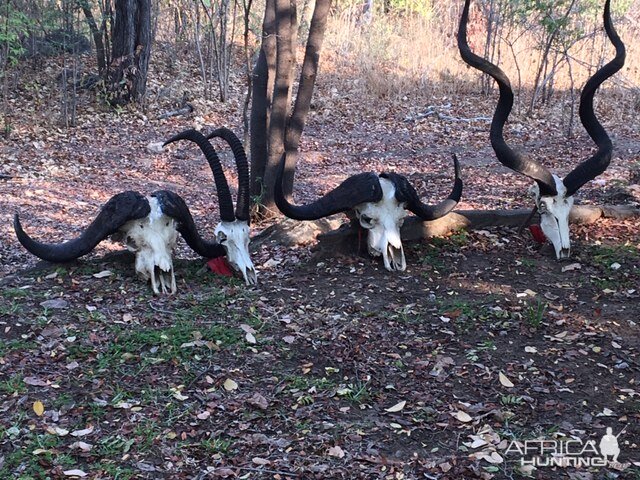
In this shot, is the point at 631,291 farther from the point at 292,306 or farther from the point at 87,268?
the point at 87,268

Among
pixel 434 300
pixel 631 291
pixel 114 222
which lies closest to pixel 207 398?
pixel 114 222

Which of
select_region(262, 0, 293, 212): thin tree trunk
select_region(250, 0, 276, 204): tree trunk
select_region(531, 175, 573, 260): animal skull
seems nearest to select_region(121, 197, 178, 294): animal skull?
select_region(262, 0, 293, 212): thin tree trunk

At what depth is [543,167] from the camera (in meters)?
6.29

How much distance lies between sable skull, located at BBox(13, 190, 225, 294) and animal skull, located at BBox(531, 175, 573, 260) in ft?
10.7

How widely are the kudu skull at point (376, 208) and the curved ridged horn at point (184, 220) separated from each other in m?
0.73

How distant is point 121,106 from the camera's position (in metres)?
13.4

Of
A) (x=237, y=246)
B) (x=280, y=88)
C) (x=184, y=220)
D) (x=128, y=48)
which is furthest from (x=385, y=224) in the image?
(x=128, y=48)

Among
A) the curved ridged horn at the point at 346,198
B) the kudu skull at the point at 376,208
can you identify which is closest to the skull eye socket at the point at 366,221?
the kudu skull at the point at 376,208

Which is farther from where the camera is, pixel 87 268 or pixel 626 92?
pixel 626 92

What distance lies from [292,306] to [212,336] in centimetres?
85

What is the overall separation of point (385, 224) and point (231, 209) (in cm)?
137

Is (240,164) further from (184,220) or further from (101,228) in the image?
(101,228)

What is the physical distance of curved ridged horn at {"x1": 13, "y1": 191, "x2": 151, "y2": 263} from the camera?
5.46m

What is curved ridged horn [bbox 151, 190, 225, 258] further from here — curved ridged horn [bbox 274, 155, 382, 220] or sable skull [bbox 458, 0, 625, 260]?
sable skull [bbox 458, 0, 625, 260]
